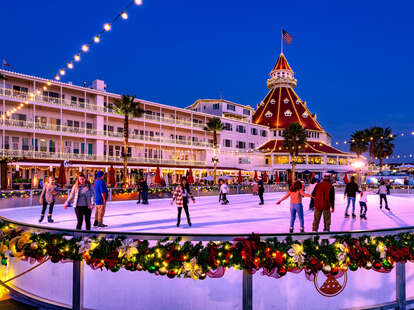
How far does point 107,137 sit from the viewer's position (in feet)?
132

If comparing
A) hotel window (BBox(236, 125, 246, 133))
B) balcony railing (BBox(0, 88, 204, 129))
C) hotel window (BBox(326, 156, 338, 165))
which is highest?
balcony railing (BBox(0, 88, 204, 129))

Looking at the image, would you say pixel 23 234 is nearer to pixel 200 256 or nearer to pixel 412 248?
pixel 200 256

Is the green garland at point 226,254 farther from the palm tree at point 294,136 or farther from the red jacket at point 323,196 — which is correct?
the palm tree at point 294,136

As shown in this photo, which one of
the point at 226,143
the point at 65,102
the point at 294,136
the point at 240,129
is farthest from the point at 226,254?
the point at 240,129

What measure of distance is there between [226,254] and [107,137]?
3851 cm

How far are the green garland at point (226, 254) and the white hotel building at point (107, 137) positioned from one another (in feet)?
68.8

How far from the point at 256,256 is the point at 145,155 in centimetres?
4276

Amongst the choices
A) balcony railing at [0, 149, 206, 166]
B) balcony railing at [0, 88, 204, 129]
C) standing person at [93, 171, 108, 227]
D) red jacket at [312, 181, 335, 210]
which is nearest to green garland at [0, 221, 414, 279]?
red jacket at [312, 181, 335, 210]

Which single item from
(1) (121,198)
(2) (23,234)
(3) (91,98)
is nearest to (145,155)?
(3) (91,98)

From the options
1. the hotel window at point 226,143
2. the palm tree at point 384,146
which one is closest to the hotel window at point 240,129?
the hotel window at point 226,143

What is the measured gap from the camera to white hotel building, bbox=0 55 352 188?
111 feet

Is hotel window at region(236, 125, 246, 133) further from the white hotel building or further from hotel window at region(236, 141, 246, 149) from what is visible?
hotel window at region(236, 141, 246, 149)

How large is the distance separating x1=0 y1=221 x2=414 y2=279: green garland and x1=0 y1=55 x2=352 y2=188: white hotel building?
825 inches

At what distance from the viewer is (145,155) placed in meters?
45.5
